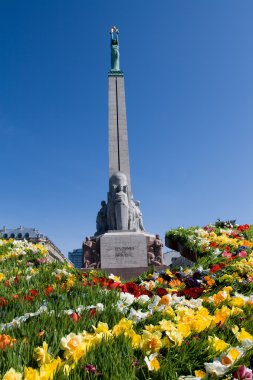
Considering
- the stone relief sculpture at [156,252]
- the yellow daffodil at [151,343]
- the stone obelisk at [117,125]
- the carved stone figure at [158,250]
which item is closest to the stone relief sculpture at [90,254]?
the stone relief sculpture at [156,252]

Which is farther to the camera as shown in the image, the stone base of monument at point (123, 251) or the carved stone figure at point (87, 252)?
the carved stone figure at point (87, 252)

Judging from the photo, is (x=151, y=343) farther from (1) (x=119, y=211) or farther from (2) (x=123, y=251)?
(1) (x=119, y=211)

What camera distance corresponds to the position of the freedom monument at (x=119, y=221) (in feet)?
46.4

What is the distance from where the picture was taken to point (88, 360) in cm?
211

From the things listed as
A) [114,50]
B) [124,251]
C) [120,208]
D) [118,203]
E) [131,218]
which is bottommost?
[124,251]

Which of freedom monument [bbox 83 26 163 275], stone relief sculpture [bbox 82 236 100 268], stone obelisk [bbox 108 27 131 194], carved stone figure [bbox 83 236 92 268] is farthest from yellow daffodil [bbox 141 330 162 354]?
stone obelisk [bbox 108 27 131 194]

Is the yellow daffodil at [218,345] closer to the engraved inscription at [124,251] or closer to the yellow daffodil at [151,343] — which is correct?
the yellow daffodil at [151,343]

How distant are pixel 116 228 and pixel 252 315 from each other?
12957mm

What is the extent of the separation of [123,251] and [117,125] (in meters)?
8.38

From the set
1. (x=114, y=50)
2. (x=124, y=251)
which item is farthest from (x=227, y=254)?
(x=114, y=50)

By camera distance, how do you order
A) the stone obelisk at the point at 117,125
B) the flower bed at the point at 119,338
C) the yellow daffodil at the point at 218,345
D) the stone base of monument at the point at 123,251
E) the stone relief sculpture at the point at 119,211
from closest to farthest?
the flower bed at the point at 119,338, the yellow daffodil at the point at 218,345, the stone base of monument at the point at 123,251, the stone relief sculpture at the point at 119,211, the stone obelisk at the point at 117,125

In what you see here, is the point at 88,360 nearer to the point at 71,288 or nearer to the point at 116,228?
the point at 71,288

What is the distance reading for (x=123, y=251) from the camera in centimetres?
1420

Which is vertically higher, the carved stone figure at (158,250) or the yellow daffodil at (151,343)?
the carved stone figure at (158,250)
